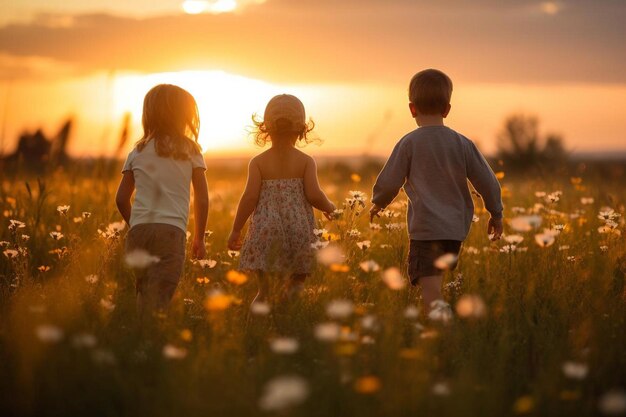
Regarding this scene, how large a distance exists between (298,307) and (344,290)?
64cm

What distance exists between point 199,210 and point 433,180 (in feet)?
5.23

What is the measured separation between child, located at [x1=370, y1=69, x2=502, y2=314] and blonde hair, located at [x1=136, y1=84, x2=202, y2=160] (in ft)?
4.36

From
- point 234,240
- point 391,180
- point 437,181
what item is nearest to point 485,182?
point 437,181

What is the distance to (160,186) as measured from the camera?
4793 mm

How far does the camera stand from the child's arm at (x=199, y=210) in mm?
4930

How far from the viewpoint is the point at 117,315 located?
4.22 meters

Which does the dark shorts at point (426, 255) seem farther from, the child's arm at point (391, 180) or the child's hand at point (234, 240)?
the child's hand at point (234, 240)

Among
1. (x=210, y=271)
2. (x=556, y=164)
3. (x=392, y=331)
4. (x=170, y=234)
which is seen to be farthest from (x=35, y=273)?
(x=556, y=164)

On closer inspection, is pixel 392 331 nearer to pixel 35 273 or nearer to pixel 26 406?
pixel 26 406

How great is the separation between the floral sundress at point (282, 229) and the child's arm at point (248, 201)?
0.16ft

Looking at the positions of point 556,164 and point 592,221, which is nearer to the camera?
point 592,221

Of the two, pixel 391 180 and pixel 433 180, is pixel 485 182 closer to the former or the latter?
pixel 433 180

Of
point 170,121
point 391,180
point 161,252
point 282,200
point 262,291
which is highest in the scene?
point 170,121

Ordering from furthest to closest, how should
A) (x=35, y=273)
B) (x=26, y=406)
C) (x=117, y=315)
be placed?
(x=35, y=273) < (x=117, y=315) < (x=26, y=406)
